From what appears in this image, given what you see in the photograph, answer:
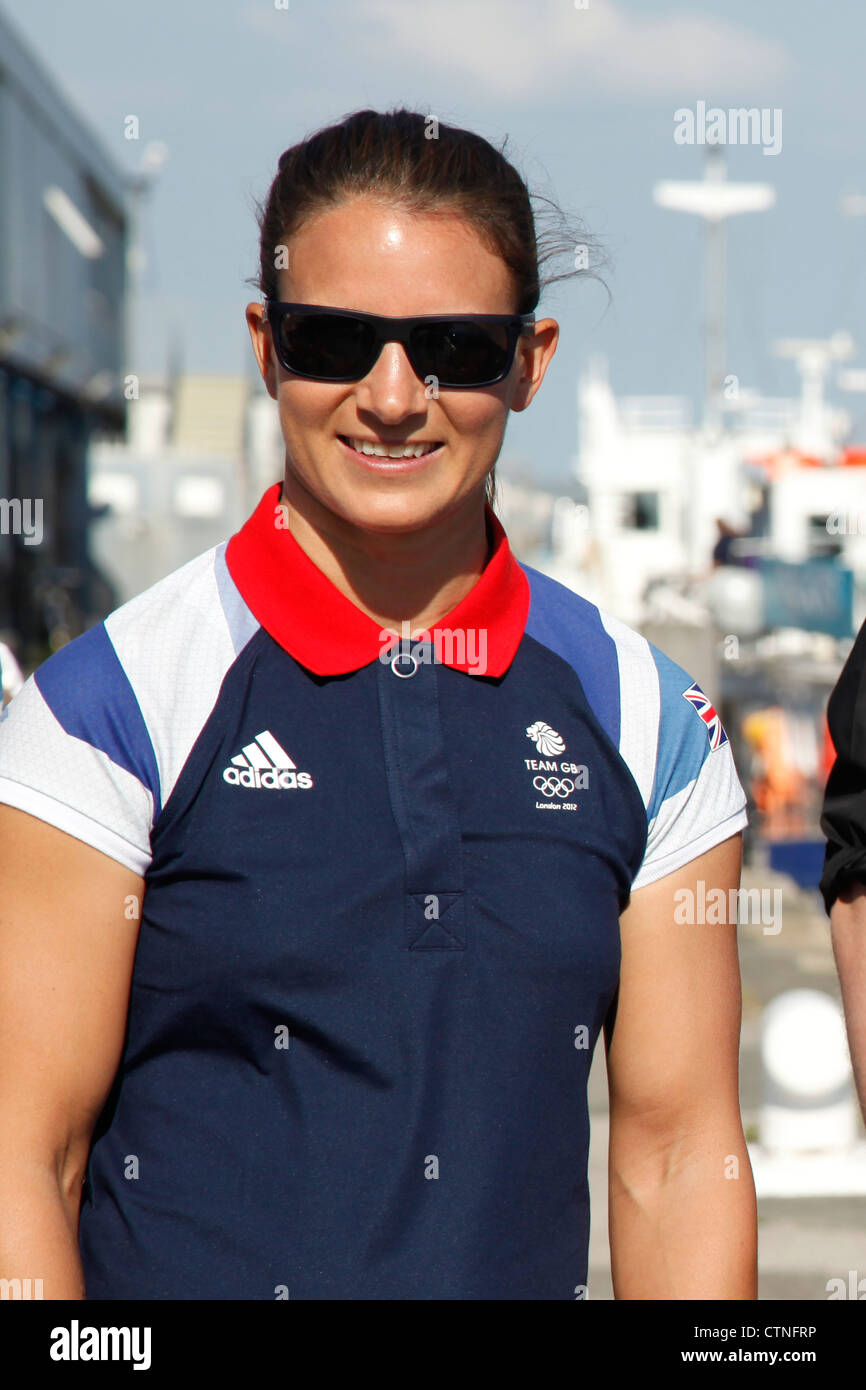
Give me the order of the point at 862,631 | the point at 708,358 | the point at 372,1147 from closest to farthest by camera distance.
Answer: the point at 372,1147 < the point at 862,631 < the point at 708,358

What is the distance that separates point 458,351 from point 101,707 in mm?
579

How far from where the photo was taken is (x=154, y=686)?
2.09 meters

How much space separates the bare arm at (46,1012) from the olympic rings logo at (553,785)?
479 millimetres

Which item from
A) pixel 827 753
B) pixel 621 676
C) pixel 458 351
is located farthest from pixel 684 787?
pixel 827 753

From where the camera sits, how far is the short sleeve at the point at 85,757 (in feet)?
6.59

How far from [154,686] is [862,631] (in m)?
1.08

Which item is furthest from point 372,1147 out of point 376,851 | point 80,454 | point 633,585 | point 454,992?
point 633,585

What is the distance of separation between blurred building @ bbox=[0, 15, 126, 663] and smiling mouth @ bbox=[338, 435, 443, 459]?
1783 cm

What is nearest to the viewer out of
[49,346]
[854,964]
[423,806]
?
[423,806]

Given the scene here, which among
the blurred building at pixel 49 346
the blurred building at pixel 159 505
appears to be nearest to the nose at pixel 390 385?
the blurred building at pixel 159 505

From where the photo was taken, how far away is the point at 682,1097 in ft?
7.54

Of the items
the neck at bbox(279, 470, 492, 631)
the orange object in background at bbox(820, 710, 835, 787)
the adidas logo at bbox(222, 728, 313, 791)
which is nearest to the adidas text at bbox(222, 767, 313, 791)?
the adidas logo at bbox(222, 728, 313, 791)

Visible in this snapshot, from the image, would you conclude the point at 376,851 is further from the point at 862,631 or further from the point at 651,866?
the point at 862,631

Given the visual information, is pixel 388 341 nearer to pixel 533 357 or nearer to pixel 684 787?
pixel 533 357
